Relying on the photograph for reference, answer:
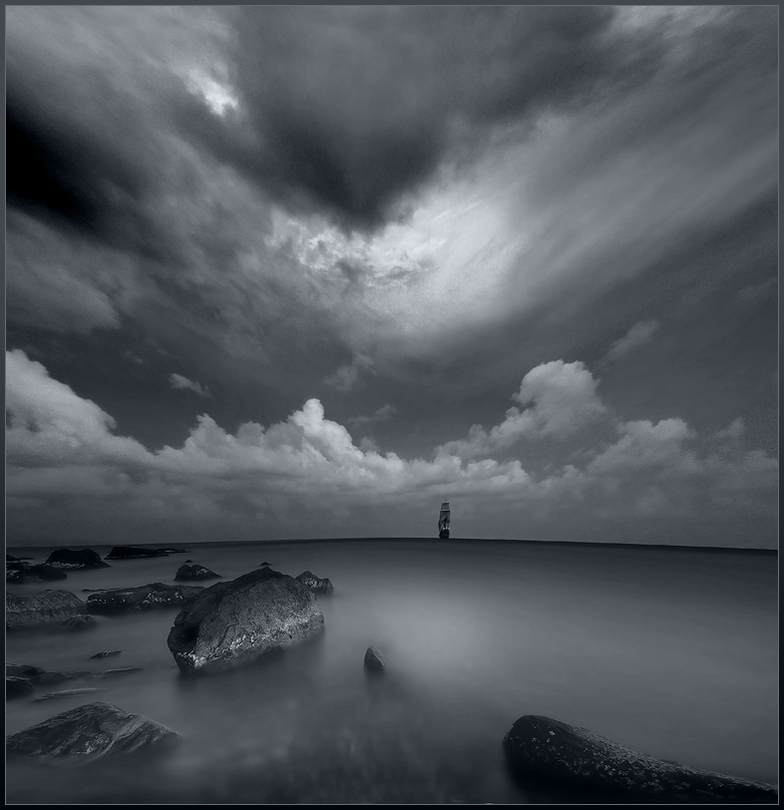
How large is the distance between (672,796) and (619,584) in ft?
61.8

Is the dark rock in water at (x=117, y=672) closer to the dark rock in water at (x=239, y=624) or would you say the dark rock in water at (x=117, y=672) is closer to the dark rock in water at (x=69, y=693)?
the dark rock in water at (x=69, y=693)

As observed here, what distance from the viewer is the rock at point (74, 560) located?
21.0m

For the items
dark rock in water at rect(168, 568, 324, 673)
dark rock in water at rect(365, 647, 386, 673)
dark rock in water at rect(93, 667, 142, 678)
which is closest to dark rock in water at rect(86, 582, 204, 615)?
dark rock in water at rect(93, 667, 142, 678)

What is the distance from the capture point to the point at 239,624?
729cm

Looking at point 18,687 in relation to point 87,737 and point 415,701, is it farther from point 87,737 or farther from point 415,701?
point 415,701

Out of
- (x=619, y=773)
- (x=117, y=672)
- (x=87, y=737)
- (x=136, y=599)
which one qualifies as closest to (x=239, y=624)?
(x=87, y=737)

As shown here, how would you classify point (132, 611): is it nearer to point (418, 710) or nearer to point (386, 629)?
point (386, 629)

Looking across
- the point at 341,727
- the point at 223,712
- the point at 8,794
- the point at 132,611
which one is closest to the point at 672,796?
the point at 341,727

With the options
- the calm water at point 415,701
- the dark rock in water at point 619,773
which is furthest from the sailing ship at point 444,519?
the dark rock in water at point 619,773

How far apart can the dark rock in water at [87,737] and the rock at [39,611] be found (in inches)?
287

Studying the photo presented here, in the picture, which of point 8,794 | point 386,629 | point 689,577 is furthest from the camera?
point 689,577

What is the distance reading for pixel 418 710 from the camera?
21.1 ft

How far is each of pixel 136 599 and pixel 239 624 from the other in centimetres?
724

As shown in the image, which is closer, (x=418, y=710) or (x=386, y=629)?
(x=418, y=710)
